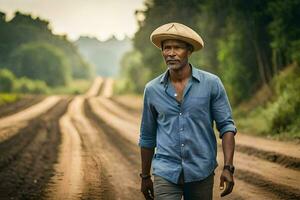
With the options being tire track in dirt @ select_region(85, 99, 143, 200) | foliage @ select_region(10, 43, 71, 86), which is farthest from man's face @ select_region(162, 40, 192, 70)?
foliage @ select_region(10, 43, 71, 86)

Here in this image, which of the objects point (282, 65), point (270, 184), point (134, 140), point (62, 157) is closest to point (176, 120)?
point (270, 184)

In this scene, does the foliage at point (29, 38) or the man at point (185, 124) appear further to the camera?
the foliage at point (29, 38)

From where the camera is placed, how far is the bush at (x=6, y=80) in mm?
52719

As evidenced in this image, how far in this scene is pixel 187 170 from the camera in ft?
12.5

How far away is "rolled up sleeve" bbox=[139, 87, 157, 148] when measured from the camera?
410cm

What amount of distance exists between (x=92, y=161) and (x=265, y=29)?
14.0m

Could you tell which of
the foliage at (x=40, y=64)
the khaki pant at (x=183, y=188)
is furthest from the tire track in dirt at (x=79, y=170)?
the foliage at (x=40, y=64)

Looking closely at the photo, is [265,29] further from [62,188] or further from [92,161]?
[62,188]

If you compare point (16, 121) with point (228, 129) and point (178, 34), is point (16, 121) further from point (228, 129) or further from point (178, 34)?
point (228, 129)

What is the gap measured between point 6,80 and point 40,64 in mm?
14453

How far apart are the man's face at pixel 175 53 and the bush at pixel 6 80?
5075 cm

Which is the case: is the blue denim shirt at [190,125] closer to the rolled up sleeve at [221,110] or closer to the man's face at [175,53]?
the rolled up sleeve at [221,110]

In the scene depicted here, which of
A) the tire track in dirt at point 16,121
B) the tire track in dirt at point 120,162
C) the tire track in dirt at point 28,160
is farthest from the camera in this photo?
the tire track in dirt at point 16,121

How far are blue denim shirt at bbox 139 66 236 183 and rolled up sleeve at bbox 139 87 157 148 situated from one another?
0.19ft
